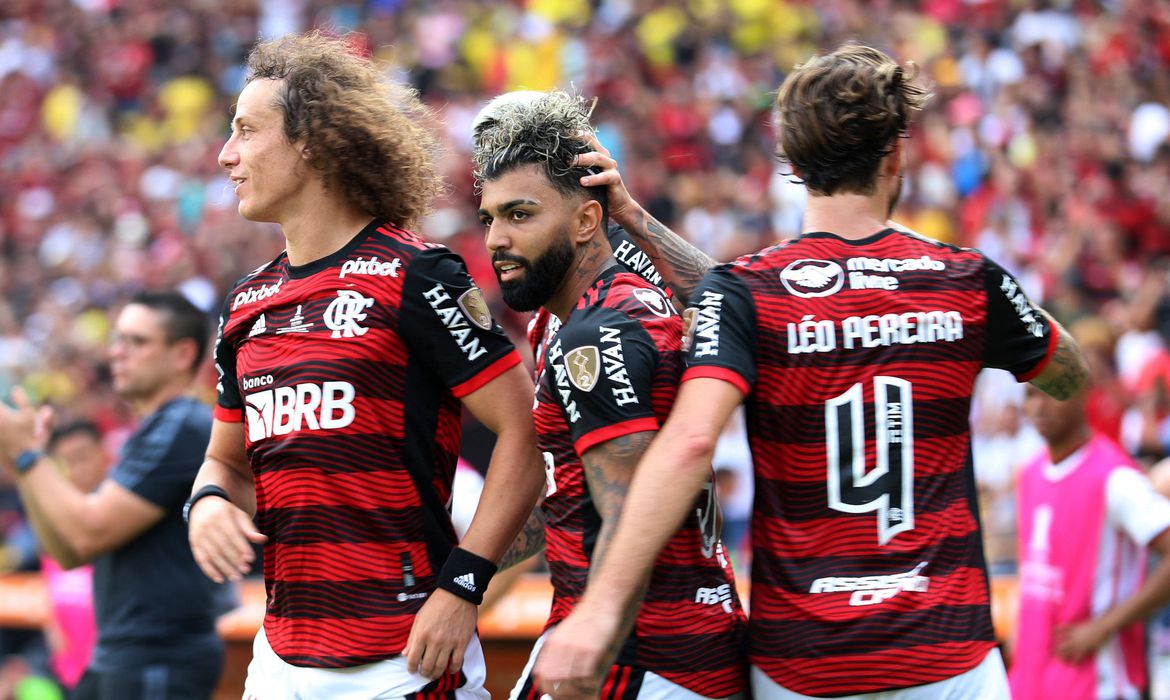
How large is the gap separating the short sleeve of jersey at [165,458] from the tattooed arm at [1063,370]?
316 centimetres

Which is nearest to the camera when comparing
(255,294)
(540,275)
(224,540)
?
(224,540)

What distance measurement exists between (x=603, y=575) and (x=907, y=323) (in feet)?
3.20

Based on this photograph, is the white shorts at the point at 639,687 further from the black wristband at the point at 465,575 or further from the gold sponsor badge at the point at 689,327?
the gold sponsor badge at the point at 689,327

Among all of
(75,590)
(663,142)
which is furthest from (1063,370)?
(663,142)

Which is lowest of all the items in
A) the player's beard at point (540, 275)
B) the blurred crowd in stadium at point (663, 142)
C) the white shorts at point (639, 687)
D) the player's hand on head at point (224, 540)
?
the blurred crowd in stadium at point (663, 142)

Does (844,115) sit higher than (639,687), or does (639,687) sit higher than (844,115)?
(844,115)

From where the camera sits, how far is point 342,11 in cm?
2047

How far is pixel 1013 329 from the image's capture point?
3613 mm

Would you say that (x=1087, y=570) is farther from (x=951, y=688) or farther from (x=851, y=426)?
(x=851, y=426)

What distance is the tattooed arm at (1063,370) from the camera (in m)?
3.76

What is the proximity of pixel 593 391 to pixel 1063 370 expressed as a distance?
53.8 inches

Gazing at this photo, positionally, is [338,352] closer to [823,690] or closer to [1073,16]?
[823,690]

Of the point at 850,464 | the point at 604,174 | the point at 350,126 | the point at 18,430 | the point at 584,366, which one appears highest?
the point at 350,126

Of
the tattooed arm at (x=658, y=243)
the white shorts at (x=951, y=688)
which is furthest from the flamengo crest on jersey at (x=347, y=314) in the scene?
the white shorts at (x=951, y=688)
